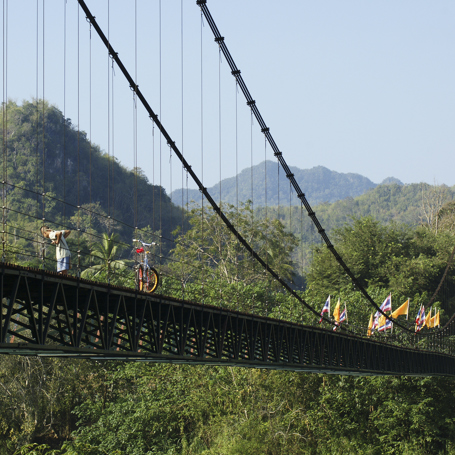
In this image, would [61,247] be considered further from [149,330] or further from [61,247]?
[149,330]

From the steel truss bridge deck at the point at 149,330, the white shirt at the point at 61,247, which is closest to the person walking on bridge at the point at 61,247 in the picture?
the white shirt at the point at 61,247

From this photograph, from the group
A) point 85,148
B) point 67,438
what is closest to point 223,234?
point 67,438

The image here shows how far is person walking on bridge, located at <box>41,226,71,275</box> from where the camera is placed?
1456cm

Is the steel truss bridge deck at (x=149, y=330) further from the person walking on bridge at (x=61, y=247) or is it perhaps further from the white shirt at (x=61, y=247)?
the white shirt at (x=61, y=247)

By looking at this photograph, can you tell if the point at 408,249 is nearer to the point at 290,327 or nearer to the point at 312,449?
the point at 312,449

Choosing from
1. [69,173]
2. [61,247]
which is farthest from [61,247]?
[69,173]

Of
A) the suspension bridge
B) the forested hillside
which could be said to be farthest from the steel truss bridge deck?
the forested hillside

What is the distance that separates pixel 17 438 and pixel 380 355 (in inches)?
735

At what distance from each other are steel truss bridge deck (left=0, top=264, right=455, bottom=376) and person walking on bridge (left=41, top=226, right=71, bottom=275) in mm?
461

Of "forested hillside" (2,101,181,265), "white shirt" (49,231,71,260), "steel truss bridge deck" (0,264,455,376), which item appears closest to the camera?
"steel truss bridge deck" (0,264,455,376)

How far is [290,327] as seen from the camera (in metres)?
24.2

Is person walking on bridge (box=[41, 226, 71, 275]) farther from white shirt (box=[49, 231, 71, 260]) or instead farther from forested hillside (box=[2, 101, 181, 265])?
forested hillside (box=[2, 101, 181, 265])

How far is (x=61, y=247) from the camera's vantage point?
14.7m

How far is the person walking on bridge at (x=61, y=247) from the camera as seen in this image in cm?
1456
